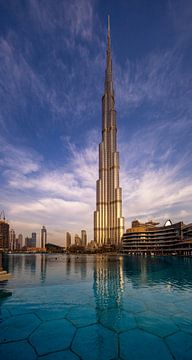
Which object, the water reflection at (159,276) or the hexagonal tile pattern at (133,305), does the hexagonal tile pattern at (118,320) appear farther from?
the water reflection at (159,276)

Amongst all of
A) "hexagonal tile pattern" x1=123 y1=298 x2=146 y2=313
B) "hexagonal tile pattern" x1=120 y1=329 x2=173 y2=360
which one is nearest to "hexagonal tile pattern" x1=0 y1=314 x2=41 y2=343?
"hexagonal tile pattern" x1=120 y1=329 x2=173 y2=360

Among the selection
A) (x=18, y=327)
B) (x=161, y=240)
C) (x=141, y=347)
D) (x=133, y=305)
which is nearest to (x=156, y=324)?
(x=141, y=347)

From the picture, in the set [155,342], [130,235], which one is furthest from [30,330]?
[130,235]

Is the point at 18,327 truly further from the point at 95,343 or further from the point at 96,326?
the point at 95,343

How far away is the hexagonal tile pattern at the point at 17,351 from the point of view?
10.8 m

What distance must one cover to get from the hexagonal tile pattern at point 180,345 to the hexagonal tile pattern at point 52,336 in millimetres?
5879

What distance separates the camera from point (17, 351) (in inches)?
→ 447

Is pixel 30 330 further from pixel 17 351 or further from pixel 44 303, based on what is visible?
pixel 44 303

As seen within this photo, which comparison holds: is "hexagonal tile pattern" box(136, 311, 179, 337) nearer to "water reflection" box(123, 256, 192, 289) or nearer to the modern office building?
"water reflection" box(123, 256, 192, 289)

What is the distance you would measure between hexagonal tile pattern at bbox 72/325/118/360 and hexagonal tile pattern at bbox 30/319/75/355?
58 centimetres

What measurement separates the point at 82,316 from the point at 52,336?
13.5ft

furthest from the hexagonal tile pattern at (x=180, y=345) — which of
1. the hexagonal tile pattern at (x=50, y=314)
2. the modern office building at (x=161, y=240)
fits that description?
the modern office building at (x=161, y=240)

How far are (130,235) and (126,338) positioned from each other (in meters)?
191

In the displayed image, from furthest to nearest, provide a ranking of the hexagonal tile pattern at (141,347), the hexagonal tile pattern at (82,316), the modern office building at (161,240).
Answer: the modern office building at (161,240) < the hexagonal tile pattern at (82,316) < the hexagonal tile pattern at (141,347)
